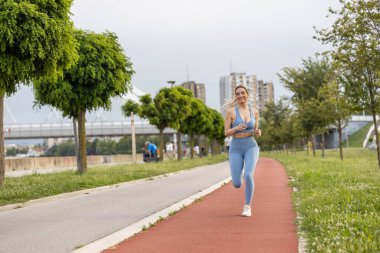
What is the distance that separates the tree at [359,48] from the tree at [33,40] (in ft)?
26.4

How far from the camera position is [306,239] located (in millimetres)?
6402

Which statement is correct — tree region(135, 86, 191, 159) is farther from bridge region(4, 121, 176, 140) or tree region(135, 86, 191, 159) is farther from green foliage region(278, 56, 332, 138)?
bridge region(4, 121, 176, 140)

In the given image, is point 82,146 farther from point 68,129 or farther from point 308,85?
point 68,129

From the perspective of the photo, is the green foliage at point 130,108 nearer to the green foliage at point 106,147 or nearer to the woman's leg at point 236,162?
the woman's leg at point 236,162

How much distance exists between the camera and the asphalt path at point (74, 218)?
7.20m

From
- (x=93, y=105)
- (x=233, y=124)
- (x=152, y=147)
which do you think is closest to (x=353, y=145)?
(x=152, y=147)

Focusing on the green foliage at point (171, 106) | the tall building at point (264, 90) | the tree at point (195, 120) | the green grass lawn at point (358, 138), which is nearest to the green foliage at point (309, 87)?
the green foliage at point (171, 106)

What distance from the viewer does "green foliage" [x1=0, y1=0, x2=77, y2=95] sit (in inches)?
457

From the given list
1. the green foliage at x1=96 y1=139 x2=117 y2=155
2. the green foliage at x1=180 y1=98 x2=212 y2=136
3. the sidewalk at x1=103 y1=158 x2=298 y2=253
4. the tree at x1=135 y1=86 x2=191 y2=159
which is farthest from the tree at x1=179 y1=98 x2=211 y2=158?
the green foliage at x1=96 y1=139 x2=117 y2=155

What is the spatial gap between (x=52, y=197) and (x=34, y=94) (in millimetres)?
8456

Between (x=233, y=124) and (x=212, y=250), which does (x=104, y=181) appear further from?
(x=212, y=250)

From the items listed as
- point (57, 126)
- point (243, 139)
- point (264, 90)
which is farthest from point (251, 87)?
point (243, 139)

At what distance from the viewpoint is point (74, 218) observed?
32.0 ft

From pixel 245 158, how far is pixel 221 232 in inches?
77.7
